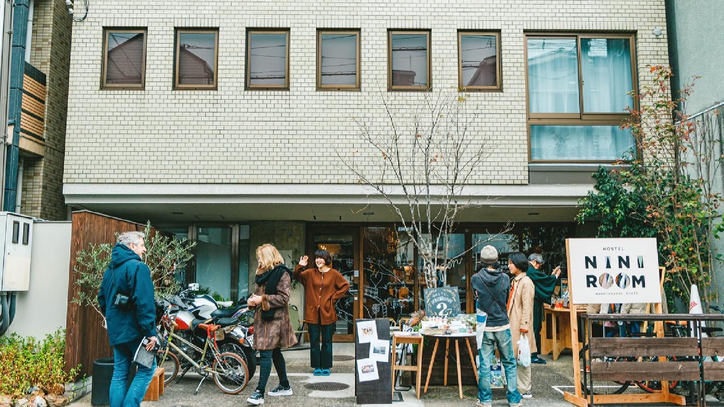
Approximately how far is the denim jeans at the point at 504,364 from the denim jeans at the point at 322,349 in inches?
106

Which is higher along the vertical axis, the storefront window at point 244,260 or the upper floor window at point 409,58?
the upper floor window at point 409,58

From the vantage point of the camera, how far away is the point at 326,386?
848 centimetres

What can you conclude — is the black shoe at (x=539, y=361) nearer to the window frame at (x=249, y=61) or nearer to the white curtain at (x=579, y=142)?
the white curtain at (x=579, y=142)

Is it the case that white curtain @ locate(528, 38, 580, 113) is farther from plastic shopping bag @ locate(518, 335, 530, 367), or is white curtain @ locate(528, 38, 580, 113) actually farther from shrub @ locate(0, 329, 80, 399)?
shrub @ locate(0, 329, 80, 399)

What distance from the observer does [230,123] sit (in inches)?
419

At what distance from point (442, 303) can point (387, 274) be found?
4.60m

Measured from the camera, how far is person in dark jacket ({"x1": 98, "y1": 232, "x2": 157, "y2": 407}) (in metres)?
5.90

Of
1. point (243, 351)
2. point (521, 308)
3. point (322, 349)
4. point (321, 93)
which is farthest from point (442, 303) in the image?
point (321, 93)

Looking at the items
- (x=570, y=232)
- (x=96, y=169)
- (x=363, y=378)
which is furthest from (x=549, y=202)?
(x=96, y=169)

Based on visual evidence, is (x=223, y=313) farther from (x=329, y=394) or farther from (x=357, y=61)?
(x=357, y=61)

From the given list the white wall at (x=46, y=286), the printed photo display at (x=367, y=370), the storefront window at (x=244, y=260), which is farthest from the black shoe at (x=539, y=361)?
the white wall at (x=46, y=286)

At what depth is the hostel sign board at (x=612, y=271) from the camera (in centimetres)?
742

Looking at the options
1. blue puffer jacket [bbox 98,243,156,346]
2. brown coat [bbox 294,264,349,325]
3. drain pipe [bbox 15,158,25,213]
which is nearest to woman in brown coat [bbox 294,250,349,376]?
brown coat [bbox 294,264,349,325]

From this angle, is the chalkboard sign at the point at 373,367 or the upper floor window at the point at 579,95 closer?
the chalkboard sign at the point at 373,367
